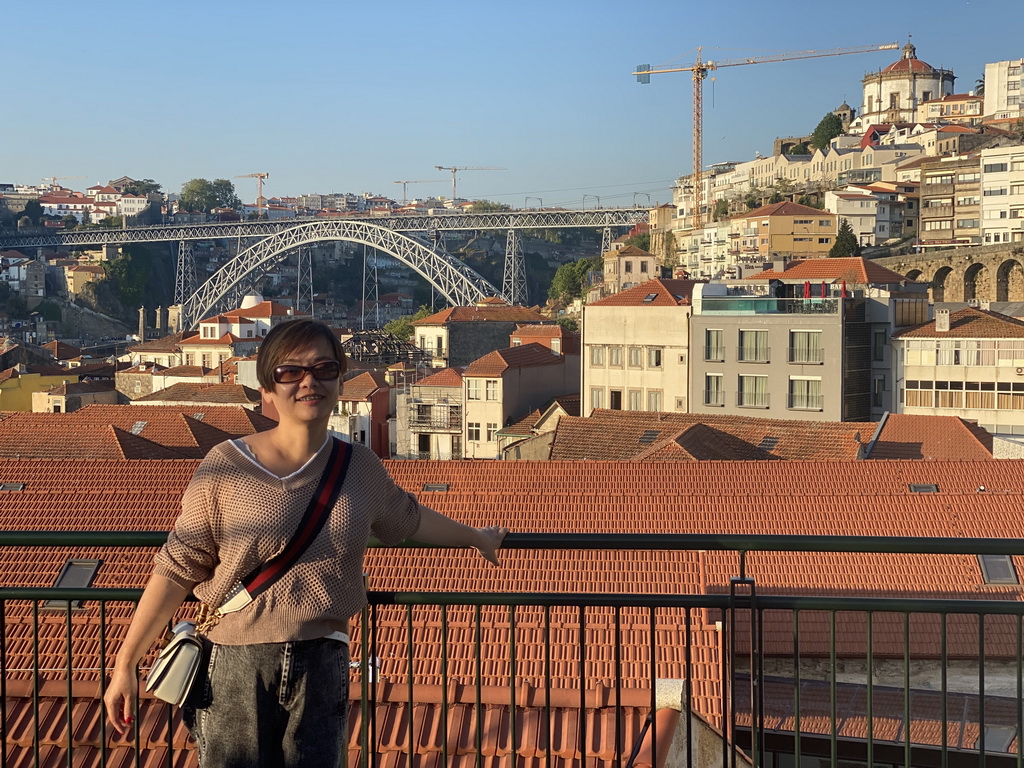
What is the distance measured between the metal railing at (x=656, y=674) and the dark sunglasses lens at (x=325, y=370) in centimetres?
71

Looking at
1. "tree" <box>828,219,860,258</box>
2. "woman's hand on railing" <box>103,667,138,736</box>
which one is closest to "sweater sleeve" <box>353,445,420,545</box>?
"woman's hand on railing" <box>103,667,138,736</box>

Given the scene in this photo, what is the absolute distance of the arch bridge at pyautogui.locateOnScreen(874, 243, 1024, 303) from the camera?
176 ft

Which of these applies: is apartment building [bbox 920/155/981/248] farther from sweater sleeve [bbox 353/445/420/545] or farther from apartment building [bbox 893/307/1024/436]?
sweater sleeve [bbox 353/445/420/545]

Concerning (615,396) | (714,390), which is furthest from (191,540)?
(615,396)

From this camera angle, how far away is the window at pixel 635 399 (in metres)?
29.7

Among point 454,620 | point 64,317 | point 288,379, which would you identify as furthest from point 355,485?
point 64,317

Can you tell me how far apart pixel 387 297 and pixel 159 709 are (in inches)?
4673

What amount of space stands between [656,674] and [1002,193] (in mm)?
57993

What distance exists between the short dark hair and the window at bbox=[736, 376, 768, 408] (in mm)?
24888

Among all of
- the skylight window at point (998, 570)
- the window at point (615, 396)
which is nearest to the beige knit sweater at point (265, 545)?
the skylight window at point (998, 570)

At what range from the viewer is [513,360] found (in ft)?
111

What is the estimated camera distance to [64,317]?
10244 centimetres

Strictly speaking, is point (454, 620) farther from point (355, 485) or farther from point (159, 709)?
point (355, 485)

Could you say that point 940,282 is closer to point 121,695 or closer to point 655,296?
point 655,296
